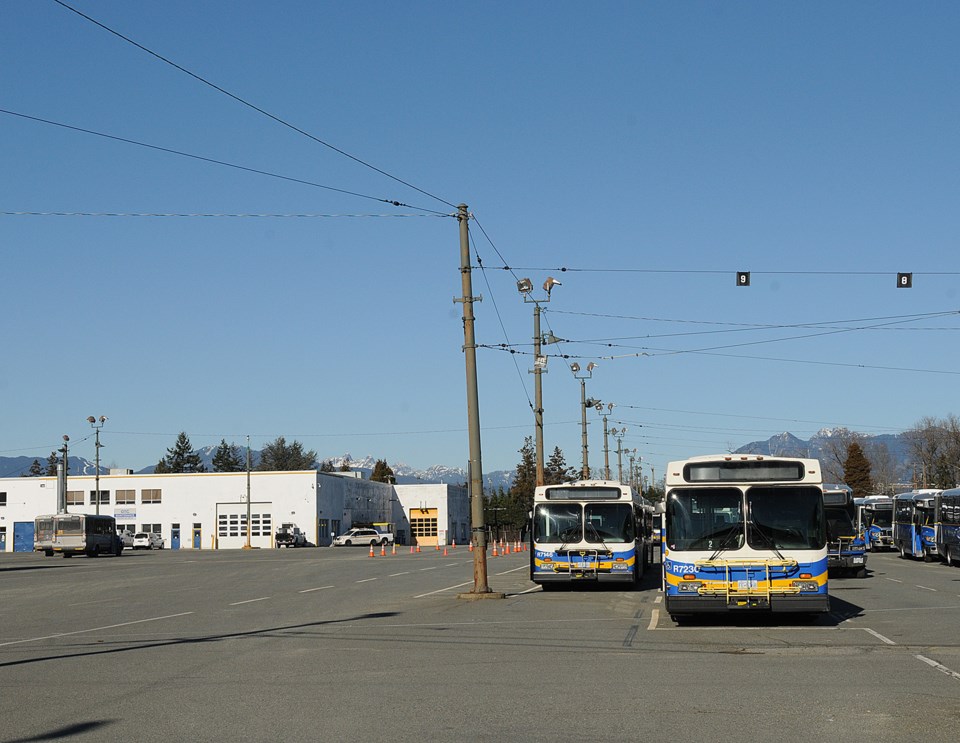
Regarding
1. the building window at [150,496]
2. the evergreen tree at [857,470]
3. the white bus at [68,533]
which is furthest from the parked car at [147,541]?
the evergreen tree at [857,470]

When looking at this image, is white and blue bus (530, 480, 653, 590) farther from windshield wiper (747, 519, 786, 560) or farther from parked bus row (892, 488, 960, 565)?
parked bus row (892, 488, 960, 565)

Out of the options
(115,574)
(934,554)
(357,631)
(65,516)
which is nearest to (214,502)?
(65,516)

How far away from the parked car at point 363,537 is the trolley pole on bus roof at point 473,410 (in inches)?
2946

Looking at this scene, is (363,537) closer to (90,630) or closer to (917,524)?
(917,524)

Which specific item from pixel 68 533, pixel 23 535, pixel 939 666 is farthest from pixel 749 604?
pixel 23 535

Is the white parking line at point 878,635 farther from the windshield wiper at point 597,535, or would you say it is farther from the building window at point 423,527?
the building window at point 423,527

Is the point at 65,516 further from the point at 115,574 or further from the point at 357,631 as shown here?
the point at 357,631

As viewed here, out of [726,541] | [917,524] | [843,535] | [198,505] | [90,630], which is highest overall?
[198,505]

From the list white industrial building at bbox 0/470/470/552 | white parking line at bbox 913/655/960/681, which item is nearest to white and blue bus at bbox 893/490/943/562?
white parking line at bbox 913/655/960/681

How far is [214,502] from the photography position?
106688mm

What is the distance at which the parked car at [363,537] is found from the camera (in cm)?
10212

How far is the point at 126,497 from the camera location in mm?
109375

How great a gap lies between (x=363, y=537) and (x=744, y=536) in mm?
86362

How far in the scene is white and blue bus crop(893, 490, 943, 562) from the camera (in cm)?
4812
